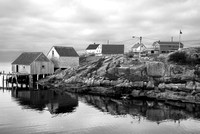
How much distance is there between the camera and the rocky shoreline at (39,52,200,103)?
39594mm

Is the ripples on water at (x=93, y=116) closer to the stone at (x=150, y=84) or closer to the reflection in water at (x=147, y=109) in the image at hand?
the reflection in water at (x=147, y=109)

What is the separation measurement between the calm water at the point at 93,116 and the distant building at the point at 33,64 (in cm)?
1760

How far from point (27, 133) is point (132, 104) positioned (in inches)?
748

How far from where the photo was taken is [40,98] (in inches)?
1619

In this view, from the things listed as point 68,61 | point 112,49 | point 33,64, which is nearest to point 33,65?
point 33,64

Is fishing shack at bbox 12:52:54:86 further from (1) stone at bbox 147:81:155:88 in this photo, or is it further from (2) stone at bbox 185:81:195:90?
(2) stone at bbox 185:81:195:90

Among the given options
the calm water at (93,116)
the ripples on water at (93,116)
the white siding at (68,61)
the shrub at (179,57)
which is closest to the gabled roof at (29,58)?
the white siding at (68,61)

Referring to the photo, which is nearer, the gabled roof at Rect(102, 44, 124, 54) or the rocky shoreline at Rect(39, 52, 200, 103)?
the rocky shoreline at Rect(39, 52, 200, 103)

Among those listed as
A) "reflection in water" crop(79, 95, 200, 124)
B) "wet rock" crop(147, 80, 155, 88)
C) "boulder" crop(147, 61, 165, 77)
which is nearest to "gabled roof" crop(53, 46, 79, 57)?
"reflection in water" crop(79, 95, 200, 124)

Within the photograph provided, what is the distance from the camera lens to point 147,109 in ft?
110

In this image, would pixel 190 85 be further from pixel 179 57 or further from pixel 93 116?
pixel 93 116

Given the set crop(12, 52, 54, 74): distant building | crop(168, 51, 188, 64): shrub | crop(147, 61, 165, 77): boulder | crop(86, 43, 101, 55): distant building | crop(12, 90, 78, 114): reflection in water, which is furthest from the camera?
crop(86, 43, 101, 55): distant building

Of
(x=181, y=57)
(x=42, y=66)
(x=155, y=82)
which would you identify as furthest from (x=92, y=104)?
(x=42, y=66)

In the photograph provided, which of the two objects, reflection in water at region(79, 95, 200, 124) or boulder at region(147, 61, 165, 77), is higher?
boulder at region(147, 61, 165, 77)
